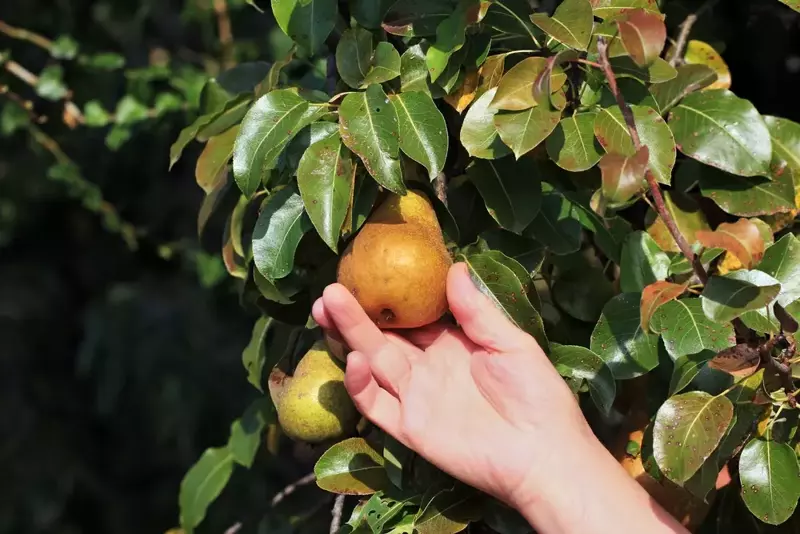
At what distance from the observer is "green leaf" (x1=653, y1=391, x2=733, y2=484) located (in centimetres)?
86

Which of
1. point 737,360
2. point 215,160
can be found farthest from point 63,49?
point 737,360

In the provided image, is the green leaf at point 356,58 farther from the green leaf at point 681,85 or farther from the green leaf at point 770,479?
the green leaf at point 770,479

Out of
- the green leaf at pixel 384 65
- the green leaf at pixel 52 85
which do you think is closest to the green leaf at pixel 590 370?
the green leaf at pixel 384 65

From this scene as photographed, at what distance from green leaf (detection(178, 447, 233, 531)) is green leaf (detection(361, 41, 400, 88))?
0.68 metres

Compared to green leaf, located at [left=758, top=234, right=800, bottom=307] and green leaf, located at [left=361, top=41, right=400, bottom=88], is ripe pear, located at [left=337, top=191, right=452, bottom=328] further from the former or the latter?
green leaf, located at [left=758, top=234, right=800, bottom=307]

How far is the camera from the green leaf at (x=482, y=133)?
94cm

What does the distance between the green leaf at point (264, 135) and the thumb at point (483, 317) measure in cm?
22

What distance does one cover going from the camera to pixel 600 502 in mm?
902

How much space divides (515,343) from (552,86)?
0.84ft

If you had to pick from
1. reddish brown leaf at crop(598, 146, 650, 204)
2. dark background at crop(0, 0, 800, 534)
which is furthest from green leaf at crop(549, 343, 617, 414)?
dark background at crop(0, 0, 800, 534)

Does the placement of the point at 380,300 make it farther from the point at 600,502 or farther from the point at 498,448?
the point at 600,502

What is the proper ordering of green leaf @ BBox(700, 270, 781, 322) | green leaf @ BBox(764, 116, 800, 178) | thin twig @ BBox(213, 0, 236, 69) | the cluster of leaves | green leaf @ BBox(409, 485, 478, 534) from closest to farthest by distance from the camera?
1. green leaf @ BBox(700, 270, 781, 322)
2. the cluster of leaves
3. green leaf @ BBox(409, 485, 478, 534)
4. green leaf @ BBox(764, 116, 800, 178)
5. thin twig @ BBox(213, 0, 236, 69)

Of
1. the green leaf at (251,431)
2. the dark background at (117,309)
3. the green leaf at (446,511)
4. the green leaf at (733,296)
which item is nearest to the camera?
the green leaf at (733,296)

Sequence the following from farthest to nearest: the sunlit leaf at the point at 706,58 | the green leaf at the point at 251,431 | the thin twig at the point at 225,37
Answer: the thin twig at the point at 225,37 → the green leaf at the point at 251,431 → the sunlit leaf at the point at 706,58
